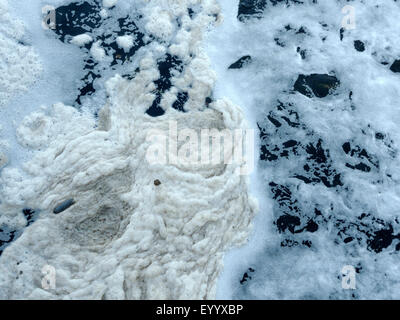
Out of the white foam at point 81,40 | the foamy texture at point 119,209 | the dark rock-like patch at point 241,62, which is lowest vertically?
the foamy texture at point 119,209

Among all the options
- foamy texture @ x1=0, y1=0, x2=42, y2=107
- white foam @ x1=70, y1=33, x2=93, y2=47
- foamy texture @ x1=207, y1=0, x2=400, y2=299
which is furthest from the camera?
white foam @ x1=70, y1=33, x2=93, y2=47

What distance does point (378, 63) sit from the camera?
15.0 feet

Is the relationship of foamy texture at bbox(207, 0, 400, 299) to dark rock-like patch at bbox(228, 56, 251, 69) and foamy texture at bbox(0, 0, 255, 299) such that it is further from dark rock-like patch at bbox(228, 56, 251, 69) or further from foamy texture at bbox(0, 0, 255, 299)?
foamy texture at bbox(0, 0, 255, 299)

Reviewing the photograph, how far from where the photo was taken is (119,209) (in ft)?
11.9

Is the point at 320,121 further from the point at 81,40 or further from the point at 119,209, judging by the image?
the point at 81,40

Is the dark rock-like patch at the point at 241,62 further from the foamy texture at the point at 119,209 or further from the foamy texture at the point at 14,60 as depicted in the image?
the foamy texture at the point at 14,60

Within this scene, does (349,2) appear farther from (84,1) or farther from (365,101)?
(84,1)

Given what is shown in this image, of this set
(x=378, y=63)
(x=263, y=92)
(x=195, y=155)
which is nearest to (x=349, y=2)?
(x=378, y=63)

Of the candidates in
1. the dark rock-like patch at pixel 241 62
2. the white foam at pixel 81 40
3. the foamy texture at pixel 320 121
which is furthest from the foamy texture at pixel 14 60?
the dark rock-like patch at pixel 241 62

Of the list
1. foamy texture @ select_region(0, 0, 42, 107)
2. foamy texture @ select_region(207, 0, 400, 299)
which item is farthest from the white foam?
foamy texture @ select_region(207, 0, 400, 299)

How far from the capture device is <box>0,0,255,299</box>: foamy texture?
3291mm

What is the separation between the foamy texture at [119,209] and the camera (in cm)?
329

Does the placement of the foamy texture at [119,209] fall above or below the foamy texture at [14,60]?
below

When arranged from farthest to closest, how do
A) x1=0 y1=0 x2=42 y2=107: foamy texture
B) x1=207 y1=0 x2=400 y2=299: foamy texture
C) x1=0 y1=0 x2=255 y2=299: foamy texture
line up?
1. x1=0 y1=0 x2=42 y2=107: foamy texture
2. x1=207 y1=0 x2=400 y2=299: foamy texture
3. x1=0 y1=0 x2=255 y2=299: foamy texture
